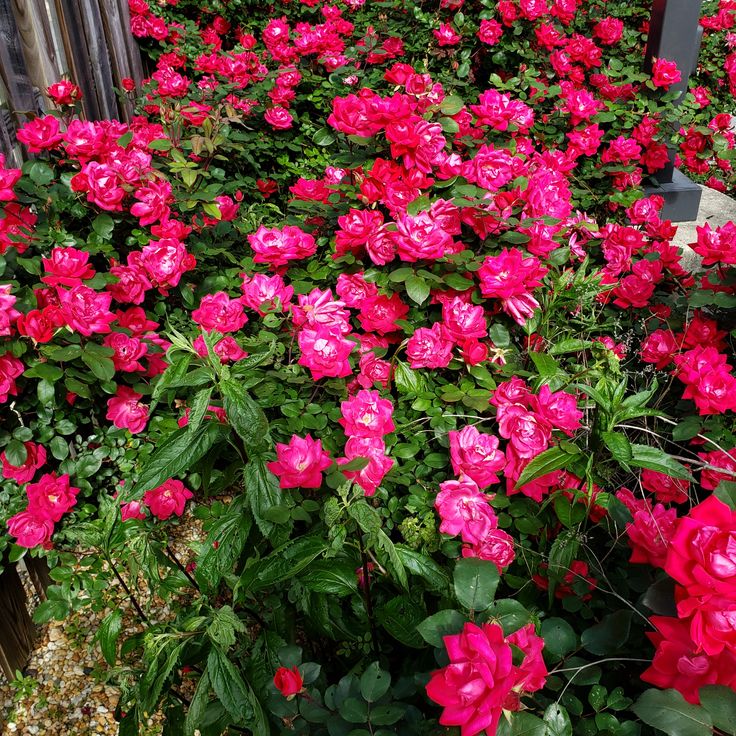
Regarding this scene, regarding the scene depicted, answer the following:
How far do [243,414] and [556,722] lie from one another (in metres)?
0.58

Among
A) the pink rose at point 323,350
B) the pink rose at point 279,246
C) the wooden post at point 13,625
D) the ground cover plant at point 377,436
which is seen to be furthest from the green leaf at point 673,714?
A: the wooden post at point 13,625

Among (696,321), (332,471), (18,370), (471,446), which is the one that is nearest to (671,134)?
(696,321)

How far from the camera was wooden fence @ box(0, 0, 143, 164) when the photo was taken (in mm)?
2195

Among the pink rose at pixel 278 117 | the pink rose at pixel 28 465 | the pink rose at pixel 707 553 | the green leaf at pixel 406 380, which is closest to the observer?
the pink rose at pixel 707 553

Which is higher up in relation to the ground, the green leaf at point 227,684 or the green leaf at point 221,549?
the green leaf at point 221,549

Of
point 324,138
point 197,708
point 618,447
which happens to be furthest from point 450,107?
point 197,708

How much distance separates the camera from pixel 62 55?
2.68 m

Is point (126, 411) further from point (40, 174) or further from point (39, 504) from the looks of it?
point (40, 174)

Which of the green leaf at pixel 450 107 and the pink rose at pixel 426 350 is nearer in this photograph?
the pink rose at pixel 426 350

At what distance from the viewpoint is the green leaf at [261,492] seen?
1.03m

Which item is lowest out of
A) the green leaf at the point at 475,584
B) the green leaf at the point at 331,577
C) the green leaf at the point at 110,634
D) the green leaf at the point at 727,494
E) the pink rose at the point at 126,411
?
the green leaf at the point at 110,634

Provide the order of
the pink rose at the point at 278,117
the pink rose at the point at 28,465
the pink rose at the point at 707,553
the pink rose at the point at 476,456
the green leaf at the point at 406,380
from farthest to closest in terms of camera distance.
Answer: the pink rose at the point at 278,117, the pink rose at the point at 28,465, the green leaf at the point at 406,380, the pink rose at the point at 476,456, the pink rose at the point at 707,553

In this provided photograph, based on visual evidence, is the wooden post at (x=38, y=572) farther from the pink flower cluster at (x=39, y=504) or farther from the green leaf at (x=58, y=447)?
the green leaf at (x=58, y=447)

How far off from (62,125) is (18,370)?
4.86ft
